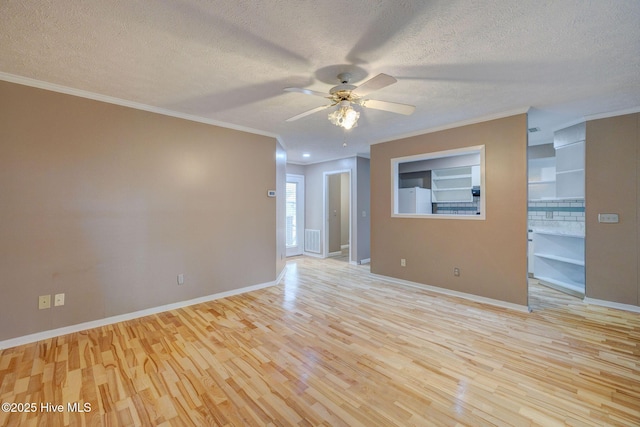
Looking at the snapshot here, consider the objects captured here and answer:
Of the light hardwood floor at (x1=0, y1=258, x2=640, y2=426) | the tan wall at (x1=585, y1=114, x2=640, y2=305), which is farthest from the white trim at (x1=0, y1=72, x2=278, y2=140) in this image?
the tan wall at (x1=585, y1=114, x2=640, y2=305)

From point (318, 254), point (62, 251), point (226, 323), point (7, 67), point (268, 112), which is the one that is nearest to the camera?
point (7, 67)

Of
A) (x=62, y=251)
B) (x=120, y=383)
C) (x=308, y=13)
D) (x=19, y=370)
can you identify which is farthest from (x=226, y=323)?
(x=308, y=13)

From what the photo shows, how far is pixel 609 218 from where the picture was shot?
3596mm

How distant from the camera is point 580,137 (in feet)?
12.9

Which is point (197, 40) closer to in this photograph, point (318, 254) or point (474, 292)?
point (474, 292)

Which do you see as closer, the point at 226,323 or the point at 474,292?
the point at 226,323

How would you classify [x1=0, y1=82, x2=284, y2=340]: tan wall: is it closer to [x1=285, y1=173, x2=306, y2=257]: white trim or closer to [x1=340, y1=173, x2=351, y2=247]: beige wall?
[x1=285, y1=173, x2=306, y2=257]: white trim

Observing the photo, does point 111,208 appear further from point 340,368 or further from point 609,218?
point 609,218

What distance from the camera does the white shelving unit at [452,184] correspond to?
5.64 m

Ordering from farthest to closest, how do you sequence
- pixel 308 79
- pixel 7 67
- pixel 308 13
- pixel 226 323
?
pixel 226 323 < pixel 308 79 < pixel 7 67 < pixel 308 13

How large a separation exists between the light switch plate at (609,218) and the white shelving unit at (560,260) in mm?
692

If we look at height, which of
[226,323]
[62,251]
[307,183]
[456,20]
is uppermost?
[456,20]

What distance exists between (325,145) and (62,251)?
13.8 feet

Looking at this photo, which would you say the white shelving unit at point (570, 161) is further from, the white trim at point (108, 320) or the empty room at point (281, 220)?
the white trim at point (108, 320)
